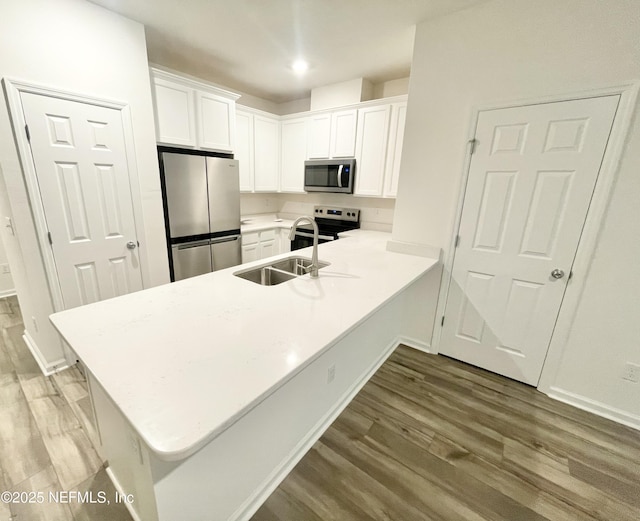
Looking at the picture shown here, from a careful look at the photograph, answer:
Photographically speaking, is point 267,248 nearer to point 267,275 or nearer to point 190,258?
point 190,258

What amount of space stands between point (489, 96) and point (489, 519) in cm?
260

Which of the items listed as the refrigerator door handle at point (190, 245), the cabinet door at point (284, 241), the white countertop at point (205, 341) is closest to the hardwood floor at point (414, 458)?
the white countertop at point (205, 341)

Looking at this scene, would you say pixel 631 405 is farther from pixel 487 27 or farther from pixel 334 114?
pixel 334 114

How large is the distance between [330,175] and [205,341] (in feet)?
9.71

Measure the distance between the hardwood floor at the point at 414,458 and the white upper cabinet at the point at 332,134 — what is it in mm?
2747

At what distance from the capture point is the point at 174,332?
3.60 ft

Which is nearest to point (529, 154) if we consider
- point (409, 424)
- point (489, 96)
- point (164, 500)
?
point (489, 96)

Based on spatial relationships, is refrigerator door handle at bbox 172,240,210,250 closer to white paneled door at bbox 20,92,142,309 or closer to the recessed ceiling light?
white paneled door at bbox 20,92,142,309

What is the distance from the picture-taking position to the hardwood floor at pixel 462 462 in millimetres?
1369

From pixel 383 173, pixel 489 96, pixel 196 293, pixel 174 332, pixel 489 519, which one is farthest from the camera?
pixel 383 173

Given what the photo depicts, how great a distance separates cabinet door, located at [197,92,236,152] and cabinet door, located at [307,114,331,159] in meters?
1.03

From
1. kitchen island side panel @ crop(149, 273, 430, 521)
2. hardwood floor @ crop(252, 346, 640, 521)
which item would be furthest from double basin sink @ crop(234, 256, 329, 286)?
hardwood floor @ crop(252, 346, 640, 521)

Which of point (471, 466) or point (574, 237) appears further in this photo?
A: point (574, 237)

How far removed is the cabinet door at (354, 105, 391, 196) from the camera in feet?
10.3
